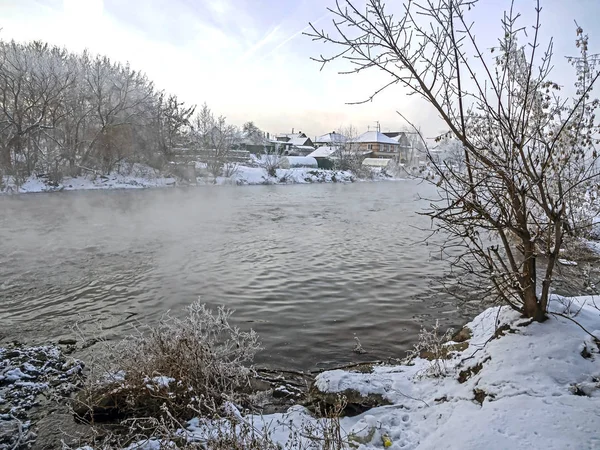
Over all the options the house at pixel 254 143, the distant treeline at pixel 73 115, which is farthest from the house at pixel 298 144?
the distant treeline at pixel 73 115

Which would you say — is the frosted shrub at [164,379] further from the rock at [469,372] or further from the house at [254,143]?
the house at [254,143]

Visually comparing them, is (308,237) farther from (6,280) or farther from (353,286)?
(6,280)

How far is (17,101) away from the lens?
3409 centimetres

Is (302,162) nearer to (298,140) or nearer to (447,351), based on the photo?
(298,140)

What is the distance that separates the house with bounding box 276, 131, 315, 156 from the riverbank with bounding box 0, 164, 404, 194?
30890mm

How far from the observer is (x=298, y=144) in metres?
101

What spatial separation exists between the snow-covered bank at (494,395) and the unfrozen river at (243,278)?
5.86 feet

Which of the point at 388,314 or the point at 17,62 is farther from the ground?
the point at 17,62

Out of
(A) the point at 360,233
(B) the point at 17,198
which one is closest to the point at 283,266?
(A) the point at 360,233

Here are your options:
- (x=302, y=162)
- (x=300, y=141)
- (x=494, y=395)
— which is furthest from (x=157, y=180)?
(x=300, y=141)

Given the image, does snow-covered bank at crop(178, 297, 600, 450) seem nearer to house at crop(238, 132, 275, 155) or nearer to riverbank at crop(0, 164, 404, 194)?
riverbank at crop(0, 164, 404, 194)

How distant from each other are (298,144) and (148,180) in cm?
6251

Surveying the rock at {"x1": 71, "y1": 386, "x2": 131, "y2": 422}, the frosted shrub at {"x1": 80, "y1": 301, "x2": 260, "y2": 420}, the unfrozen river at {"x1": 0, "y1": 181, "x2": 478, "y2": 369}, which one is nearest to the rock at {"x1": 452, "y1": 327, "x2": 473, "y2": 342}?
the unfrozen river at {"x1": 0, "y1": 181, "x2": 478, "y2": 369}

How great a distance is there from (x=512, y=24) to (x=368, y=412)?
3.80m
